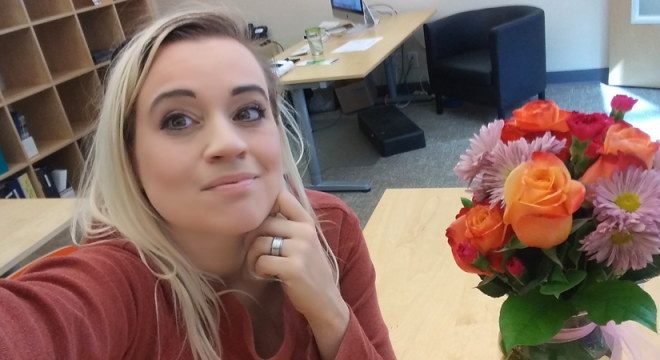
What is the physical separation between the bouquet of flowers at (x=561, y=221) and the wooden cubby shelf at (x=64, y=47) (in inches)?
152

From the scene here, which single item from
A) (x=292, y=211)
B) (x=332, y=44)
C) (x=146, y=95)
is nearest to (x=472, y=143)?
(x=292, y=211)

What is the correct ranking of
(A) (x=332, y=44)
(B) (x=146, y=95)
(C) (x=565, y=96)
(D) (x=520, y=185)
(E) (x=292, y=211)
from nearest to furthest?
1. (D) (x=520, y=185)
2. (B) (x=146, y=95)
3. (E) (x=292, y=211)
4. (A) (x=332, y=44)
5. (C) (x=565, y=96)

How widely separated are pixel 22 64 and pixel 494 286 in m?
3.76

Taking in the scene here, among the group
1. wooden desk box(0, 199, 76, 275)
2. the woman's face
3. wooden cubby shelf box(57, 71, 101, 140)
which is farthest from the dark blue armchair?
the woman's face

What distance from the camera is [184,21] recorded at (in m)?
0.83

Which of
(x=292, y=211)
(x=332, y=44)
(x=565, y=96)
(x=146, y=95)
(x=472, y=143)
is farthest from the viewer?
(x=565, y=96)

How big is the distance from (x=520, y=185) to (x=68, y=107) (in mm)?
4236

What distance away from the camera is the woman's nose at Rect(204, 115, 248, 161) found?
73cm

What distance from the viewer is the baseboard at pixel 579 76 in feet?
13.6

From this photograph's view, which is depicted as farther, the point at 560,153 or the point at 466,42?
the point at 466,42

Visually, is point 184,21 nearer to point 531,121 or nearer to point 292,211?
point 292,211

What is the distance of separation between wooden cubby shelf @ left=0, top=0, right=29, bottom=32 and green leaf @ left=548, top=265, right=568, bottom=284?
12.0 ft

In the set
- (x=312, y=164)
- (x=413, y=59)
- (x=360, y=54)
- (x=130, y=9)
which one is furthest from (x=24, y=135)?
(x=413, y=59)

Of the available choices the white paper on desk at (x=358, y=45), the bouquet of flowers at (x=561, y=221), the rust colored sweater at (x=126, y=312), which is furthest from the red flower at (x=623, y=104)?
the white paper on desk at (x=358, y=45)
